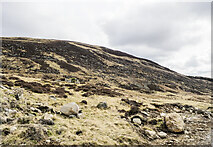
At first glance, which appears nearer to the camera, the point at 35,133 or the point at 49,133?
the point at 35,133

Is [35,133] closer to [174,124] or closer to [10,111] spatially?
[10,111]

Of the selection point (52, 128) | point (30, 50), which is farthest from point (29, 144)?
point (30, 50)

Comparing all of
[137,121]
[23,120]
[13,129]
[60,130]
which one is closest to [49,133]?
[60,130]

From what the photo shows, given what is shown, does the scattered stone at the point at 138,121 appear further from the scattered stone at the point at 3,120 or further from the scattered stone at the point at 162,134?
the scattered stone at the point at 3,120

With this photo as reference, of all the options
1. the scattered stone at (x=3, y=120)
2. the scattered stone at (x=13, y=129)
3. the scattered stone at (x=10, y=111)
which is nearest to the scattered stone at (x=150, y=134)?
the scattered stone at (x=13, y=129)

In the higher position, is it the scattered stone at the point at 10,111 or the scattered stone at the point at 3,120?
the scattered stone at the point at 10,111

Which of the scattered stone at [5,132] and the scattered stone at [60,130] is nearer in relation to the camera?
the scattered stone at [5,132]

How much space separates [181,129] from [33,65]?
3985 cm

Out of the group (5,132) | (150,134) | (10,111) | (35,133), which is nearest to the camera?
(5,132)

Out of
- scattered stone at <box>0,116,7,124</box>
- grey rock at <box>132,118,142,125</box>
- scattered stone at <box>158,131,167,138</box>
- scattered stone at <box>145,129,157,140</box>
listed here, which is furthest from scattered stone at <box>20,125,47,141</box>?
scattered stone at <box>158,131,167,138</box>

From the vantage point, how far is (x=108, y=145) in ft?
19.9

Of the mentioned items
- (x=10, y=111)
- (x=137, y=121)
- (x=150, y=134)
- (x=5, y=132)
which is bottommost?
(x=150, y=134)

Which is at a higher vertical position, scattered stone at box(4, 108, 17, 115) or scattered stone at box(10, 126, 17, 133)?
scattered stone at box(4, 108, 17, 115)

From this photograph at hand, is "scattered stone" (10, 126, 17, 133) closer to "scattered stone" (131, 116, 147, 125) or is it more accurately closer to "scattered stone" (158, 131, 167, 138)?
"scattered stone" (131, 116, 147, 125)
